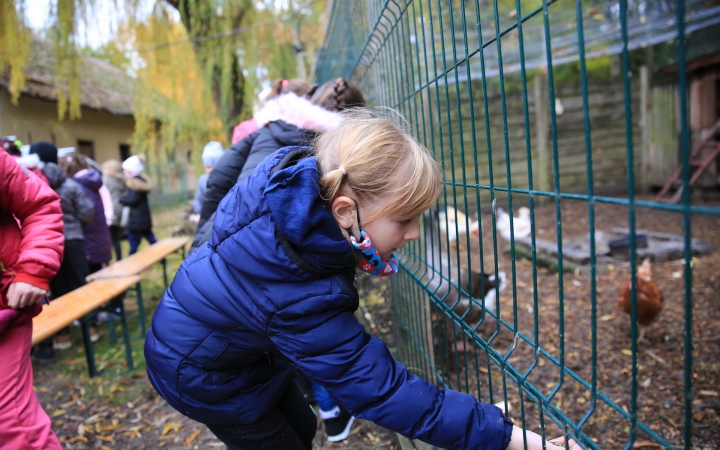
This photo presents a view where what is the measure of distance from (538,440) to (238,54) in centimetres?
749

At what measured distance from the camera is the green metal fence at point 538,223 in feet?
3.22

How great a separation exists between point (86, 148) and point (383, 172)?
15836 mm

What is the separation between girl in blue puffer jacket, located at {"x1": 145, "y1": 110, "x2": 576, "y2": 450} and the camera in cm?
118

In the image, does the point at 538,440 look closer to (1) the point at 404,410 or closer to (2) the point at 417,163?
(1) the point at 404,410

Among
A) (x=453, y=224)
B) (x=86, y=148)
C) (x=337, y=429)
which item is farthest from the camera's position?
(x=86, y=148)

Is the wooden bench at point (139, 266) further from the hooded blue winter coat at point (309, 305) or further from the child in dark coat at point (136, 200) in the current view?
the hooded blue winter coat at point (309, 305)

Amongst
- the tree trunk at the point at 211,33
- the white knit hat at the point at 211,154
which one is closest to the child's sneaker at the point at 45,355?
the white knit hat at the point at 211,154

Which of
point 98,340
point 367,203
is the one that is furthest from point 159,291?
point 367,203

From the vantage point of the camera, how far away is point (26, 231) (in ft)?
6.44

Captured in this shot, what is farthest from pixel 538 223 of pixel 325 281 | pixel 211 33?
pixel 325 281

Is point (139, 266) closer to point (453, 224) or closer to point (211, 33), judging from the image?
point (453, 224)

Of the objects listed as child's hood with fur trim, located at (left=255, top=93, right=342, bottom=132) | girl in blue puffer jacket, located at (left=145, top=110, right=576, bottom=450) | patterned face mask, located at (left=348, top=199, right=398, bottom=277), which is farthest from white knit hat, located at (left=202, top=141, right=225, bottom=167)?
patterned face mask, located at (left=348, top=199, right=398, bottom=277)

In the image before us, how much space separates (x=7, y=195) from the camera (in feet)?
6.17

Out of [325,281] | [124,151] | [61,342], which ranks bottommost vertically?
[61,342]
